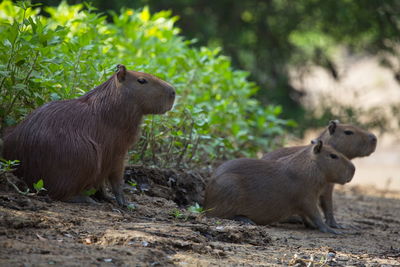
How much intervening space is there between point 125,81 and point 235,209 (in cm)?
151

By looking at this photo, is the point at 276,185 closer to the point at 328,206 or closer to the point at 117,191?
the point at 328,206

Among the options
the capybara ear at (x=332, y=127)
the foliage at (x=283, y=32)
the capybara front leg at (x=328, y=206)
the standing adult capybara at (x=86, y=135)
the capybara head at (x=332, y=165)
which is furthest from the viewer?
the foliage at (x=283, y=32)

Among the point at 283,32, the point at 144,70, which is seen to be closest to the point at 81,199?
the point at 144,70

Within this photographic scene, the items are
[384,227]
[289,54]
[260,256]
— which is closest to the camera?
[260,256]

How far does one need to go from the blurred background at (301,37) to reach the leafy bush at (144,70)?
9.18 ft

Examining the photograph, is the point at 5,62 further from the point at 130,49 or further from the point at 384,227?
the point at 384,227

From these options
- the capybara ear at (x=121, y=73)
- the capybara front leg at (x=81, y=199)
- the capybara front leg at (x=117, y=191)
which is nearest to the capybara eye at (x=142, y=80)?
the capybara ear at (x=121, y=73)

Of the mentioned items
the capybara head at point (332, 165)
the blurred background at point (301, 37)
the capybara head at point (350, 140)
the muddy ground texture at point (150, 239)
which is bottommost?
the muddy ground texture at point (150, 239)

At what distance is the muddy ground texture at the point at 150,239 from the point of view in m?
3.38

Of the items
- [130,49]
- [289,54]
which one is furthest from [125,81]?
[289,54]

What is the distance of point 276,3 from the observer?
12.6 metres

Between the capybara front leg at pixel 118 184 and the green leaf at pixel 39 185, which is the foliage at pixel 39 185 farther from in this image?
the capybara front leg at pixel 118 184

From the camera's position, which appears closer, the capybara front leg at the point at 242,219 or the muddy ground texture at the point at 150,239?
the muddy ground texture at the point at 150,239

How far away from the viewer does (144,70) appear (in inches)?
239
